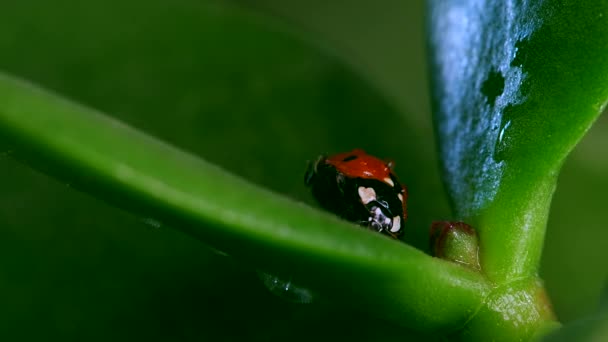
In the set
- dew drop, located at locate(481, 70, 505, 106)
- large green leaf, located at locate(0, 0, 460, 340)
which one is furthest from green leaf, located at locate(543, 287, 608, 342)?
dew drop, located at locate(481, 70, 505, 106)

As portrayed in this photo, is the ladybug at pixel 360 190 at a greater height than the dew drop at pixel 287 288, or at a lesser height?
greater

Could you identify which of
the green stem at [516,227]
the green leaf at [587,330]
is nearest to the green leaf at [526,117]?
the green stem at [516,227]

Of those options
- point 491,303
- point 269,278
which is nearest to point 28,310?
point 269,278

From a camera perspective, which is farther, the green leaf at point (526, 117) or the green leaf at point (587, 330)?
the green leaf at point (526, 117)

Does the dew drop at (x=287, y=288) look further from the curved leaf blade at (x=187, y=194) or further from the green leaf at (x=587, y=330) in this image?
the green leaf at (x=587, y=330)

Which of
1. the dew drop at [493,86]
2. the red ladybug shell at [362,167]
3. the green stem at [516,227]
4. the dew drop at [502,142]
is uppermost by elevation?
the dew drop at [493,86]

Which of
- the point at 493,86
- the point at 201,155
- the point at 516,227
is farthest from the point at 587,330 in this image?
the point at 201,155
